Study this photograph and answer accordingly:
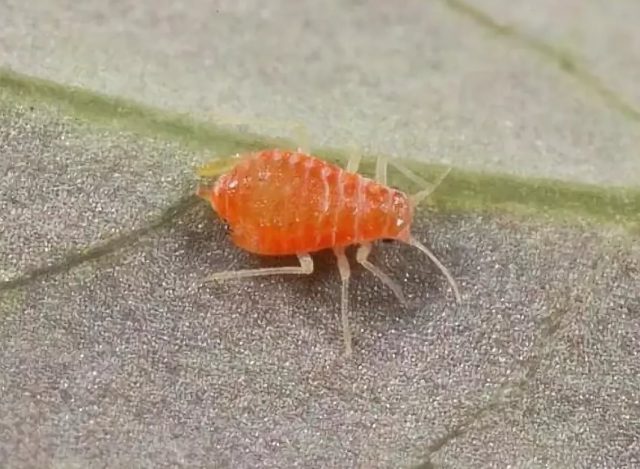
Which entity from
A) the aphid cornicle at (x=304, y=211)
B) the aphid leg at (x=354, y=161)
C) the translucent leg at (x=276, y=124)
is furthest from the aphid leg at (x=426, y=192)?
the translucent leg at (x=276, y=124)

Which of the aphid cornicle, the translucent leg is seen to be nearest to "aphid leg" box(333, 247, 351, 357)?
the aphid cornicle

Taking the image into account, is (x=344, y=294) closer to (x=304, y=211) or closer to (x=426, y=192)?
(x=304, y=211)

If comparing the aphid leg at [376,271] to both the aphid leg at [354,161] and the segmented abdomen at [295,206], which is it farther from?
the aphid leg at [354,161]

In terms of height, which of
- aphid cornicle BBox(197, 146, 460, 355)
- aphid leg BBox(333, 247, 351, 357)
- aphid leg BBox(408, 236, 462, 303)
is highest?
aphid cornicle BBox(197, 146, 460, 355)

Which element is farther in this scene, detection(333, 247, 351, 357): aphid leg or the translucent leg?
the translucent leg

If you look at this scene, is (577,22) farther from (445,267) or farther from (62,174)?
(62,174)

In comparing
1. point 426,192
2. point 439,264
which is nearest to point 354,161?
point 426,192

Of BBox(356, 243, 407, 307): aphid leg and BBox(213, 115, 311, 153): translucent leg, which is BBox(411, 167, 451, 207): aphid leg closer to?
BBox(356, 243, 407, 307): aphid leg
